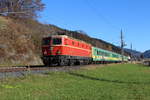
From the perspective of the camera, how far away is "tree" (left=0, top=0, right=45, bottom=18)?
60125 millimetres

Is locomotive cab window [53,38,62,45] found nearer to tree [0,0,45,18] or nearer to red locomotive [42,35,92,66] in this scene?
Result: red locomotive [42,35,92,66]

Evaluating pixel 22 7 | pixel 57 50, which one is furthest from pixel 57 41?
pixel 22 7

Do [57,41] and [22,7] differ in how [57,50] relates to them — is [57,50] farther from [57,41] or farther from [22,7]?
[22,7]

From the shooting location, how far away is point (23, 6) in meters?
63.1

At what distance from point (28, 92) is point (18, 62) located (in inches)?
1232

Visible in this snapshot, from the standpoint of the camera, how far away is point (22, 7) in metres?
63.1

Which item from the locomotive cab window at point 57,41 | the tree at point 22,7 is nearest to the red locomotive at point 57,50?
the locomotive cab window at point 57,41

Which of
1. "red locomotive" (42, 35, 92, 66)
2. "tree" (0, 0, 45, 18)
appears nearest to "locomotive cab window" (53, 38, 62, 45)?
"red locomotive" (42, 35, 92, 66)

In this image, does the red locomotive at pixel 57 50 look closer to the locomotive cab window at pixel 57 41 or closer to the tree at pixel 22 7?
the locomotive cab window at pixel 57 41

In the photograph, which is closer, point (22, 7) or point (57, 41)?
point (57, 41)

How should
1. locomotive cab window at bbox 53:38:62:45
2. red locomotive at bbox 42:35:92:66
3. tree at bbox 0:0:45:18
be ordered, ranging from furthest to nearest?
tree at bbox 0:0:45:18
locomotive cab window at bbox 53:38:62:45
red locomotive at bbox 42:35:92:66

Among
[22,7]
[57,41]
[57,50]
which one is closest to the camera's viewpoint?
[57,50]

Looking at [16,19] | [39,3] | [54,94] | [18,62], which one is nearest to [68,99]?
[54,94]

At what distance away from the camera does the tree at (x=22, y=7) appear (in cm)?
6012
